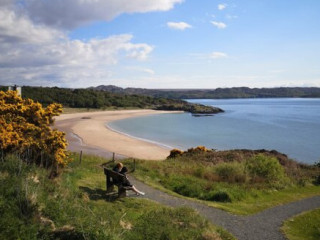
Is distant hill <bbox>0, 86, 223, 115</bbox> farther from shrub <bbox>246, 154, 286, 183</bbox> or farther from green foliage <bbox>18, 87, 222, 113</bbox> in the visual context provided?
shrub <bbox>246, 154, 286, 183</bbox>

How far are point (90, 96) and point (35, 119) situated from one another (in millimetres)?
111673

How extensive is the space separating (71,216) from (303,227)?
687cm

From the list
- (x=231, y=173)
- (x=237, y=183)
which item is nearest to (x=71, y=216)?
(x=237, y=183)

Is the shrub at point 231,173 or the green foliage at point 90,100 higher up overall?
the green foliage at point 90,100

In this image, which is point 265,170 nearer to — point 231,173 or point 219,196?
point 231,173

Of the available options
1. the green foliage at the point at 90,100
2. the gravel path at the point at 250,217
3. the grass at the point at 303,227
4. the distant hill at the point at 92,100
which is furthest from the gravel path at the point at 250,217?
the green foliage at the point at 90,100

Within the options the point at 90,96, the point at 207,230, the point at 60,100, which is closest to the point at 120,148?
the point at 207,230

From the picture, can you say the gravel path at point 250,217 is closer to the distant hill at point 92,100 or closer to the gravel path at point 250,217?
the gravel path at point 250,217

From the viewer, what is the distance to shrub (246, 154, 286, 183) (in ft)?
A: 53.7

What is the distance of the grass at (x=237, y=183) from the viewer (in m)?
12.2

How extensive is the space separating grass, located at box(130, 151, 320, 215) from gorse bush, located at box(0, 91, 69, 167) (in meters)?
4.46

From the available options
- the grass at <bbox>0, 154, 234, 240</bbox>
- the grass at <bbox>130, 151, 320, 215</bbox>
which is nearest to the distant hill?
the grass at <bbox>130, 151, 320, 215</bbox>

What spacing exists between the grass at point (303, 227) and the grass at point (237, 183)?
1.22 metres

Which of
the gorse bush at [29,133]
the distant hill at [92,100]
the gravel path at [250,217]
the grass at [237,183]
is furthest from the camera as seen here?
the distant hill at [92,100]
